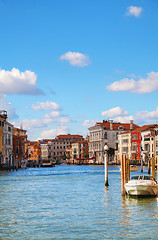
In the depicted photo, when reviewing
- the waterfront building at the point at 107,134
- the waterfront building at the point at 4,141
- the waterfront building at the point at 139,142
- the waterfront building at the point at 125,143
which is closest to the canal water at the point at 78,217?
the waterfront building at the point at 4,141

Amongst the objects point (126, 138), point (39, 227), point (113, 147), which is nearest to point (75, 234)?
point (39, 227)

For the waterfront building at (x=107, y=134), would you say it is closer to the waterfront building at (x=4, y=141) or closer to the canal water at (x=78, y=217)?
the waterfront building at (x=4, y=141)

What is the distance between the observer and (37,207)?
79.5 feet

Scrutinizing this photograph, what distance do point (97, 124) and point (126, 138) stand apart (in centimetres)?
2732

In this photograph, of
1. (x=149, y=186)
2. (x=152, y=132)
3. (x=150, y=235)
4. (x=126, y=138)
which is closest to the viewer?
(x=150, y=235)

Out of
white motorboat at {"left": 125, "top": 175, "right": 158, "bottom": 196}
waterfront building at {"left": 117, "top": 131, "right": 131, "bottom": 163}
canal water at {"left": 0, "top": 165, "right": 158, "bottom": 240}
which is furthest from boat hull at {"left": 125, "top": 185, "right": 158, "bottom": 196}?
waterfront building at {"left": 117, "top": 131, "right": 131, "bottom": 163}

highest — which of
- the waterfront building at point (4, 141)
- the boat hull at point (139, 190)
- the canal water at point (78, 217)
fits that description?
the waterfront building at point (4, 141)

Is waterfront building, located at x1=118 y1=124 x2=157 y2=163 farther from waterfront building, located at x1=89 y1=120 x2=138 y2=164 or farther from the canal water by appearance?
the canal water

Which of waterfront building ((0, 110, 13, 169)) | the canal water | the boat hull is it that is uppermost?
waterfront building ((0, 110, 13, 169))

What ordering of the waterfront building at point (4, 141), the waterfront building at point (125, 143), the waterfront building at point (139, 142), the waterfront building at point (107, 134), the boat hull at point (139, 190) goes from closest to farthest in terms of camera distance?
the boat hull at point (139, 190), the waterfront building at point (4, 141), the waterfront building at point (139, 142), the waterfront building at point (125, 143), the waterfront building at point (107, 134)

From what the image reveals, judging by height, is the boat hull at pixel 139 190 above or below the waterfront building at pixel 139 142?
below

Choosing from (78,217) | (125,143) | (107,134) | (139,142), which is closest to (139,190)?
(78,217)

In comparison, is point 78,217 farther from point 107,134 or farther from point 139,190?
point 107,134

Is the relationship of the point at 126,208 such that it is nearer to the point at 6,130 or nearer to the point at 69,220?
the point at 69,220
